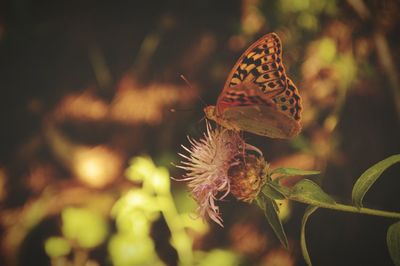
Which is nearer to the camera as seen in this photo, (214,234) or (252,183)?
(252,183)

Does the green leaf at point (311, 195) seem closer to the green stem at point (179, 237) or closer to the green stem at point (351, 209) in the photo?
the green stem at point (351, 209)

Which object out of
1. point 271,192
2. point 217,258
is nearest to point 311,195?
point 271,192

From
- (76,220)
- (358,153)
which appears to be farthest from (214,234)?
(358,153)

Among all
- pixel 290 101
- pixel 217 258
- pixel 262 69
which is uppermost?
pixel 262 69

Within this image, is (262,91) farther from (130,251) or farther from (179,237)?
(130,251)

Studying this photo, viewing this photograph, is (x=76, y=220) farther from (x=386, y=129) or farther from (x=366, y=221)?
(x=386, y=129)

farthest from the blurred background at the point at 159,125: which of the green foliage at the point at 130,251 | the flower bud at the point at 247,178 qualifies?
the flower bud at the point at 247,178
